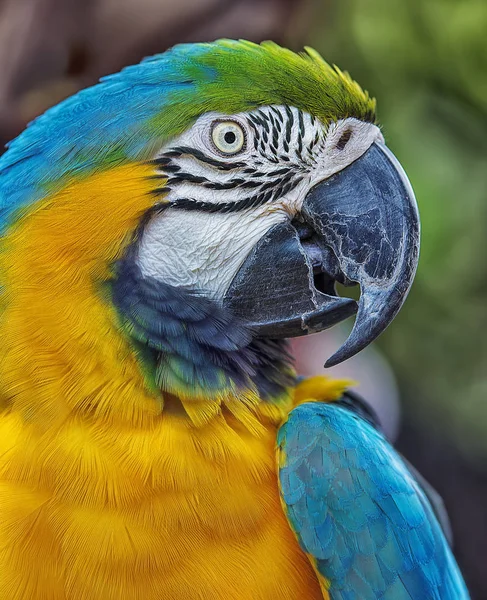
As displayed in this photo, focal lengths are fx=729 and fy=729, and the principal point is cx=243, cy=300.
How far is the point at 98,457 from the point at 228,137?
1.84 ft

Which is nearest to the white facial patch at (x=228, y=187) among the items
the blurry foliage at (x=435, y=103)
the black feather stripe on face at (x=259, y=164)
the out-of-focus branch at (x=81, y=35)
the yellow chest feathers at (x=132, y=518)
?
the black feather stripe on face at (x=259, y=164)

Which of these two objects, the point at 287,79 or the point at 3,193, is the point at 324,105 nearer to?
the point at 287,79

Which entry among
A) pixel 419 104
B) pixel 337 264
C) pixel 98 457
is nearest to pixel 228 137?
pixel 337 264

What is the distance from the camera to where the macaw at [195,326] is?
1.13 m

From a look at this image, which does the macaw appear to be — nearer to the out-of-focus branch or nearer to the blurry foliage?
the out-of-focus branch

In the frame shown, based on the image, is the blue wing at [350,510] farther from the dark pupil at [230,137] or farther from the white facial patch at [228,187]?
the dark pupil at [230,137]

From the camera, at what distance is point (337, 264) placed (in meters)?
1.22

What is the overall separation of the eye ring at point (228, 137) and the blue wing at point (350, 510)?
47cm

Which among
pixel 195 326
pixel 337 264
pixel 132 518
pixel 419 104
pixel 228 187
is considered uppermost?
pixel 419 104

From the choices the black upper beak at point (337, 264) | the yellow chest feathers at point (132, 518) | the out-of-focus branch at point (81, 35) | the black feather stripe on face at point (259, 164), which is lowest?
the yellow chest feathers at point (132, 518)

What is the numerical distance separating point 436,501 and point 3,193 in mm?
1210

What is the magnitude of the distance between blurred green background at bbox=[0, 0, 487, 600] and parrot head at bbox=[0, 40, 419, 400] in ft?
3.75

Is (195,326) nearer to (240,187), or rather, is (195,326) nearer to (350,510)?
(240,187)

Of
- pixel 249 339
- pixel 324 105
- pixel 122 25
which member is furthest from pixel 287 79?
pixel 122 25
